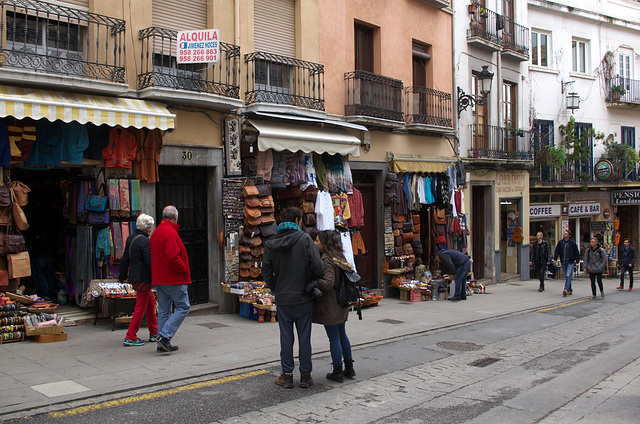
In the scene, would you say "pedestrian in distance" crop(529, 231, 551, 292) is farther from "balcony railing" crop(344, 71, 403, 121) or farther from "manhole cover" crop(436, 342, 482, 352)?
"manhole cover" crop(436, 342, 482, 352)

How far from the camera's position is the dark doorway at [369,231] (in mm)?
15117

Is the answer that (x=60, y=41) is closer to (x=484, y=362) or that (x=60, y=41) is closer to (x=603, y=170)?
(x=484, y=362)

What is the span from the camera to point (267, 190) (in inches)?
454

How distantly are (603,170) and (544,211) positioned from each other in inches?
136

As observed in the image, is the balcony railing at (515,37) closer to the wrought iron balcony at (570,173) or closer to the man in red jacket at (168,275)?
the wrought iron balcony at (570,173)

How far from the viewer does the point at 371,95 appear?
576 inches

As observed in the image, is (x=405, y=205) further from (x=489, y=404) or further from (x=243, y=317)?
(x=489, y=404)

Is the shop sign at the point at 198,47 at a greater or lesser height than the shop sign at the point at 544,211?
greater

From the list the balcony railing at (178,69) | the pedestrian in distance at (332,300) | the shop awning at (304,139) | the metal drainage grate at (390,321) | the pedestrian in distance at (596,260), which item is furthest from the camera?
the pedestrian in distance at (596,260)

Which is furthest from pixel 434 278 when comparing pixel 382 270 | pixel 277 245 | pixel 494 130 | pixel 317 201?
pixel 277 245

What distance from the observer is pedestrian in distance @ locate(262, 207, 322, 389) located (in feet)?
20.7

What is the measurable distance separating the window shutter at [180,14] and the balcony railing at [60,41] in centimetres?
104

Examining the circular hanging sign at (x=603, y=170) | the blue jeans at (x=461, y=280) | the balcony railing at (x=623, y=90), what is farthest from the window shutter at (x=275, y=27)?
the balcony railing at (x=623, y=90)

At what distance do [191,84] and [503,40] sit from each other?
13.2 m
